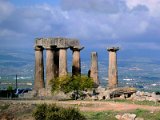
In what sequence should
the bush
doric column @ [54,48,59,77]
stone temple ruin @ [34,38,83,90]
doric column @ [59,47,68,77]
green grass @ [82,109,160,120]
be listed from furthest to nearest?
doric column @ [54,48,59,77] < stone temple ruin @ [34,38,83,90] < doric column @ [59,47,68,77] < green grass @ [82,109,160,120] < the bush

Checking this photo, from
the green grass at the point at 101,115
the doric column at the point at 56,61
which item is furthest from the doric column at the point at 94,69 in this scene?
the green grass at the point at 101,115

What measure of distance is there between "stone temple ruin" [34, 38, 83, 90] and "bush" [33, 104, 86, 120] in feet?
115

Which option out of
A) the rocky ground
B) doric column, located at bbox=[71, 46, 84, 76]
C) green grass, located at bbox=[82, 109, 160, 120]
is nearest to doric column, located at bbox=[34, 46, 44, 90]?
doric column, located at bbox=[71, 46, 84, 76]

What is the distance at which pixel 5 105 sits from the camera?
64938 mm

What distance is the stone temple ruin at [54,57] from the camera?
89562mm

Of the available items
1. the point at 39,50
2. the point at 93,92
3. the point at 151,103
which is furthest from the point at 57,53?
the point at 151,103

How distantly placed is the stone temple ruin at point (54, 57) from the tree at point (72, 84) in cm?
350

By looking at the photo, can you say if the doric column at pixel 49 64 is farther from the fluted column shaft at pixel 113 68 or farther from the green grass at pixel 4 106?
the green grass at pixel 4 106

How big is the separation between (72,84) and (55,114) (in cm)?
3301

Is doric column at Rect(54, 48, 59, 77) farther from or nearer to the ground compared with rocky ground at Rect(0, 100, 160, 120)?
farther from the ground

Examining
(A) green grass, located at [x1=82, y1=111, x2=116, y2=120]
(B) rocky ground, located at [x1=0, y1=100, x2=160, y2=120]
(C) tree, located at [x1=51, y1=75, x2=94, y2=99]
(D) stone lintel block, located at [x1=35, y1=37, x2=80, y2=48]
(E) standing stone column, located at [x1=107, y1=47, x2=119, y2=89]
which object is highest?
(D) stone lintel block, located at [x1=35, y1=37, x2=80, y2=48]

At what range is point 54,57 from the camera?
9212cm

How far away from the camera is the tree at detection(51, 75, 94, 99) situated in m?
84.7

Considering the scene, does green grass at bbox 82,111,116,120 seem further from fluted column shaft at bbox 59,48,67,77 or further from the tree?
fluted column shaft at bbox 59,48,67,77
